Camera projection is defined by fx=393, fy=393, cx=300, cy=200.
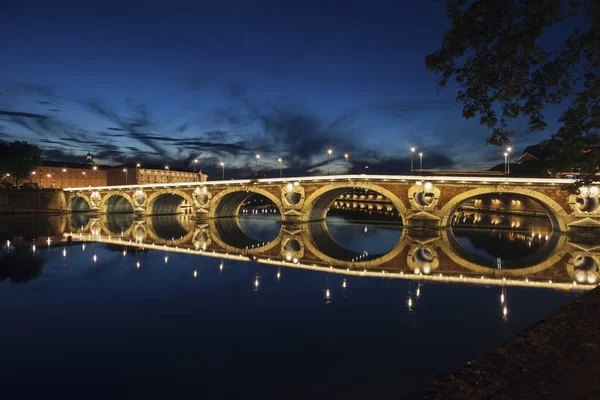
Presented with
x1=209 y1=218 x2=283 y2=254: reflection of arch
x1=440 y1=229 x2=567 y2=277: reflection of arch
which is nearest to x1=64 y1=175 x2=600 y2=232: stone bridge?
x1=440 y1=229 x2=567 y2=277: reflection of arch

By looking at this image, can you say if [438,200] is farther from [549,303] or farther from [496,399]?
[496,399]

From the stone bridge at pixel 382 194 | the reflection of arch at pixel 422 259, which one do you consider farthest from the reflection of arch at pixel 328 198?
the reflection of arch at pixel 422 259

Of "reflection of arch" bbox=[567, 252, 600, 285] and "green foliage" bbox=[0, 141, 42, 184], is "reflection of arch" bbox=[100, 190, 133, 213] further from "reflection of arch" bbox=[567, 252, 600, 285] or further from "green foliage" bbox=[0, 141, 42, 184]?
"reflection of arch" bbox=[567, 252, 600, 285]

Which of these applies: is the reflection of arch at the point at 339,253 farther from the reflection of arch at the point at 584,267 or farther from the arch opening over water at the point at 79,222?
the arch opening over water at the point at 79,222

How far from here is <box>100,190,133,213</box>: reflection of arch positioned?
70.0 meters

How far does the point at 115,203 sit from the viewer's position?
7694 cm

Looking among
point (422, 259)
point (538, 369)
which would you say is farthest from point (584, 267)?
point (538, 369)

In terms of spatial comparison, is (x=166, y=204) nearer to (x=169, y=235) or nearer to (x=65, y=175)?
(x=169, y=235)

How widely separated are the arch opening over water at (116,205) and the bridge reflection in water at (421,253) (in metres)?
29.3

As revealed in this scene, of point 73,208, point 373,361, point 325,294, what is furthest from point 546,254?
point 73,208

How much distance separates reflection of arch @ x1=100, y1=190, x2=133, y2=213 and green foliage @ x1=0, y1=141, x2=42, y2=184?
1640cm

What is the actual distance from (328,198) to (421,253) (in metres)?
28.7

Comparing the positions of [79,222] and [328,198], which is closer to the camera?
[79,222]

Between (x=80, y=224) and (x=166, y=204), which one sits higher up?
(x=166, y=204)
